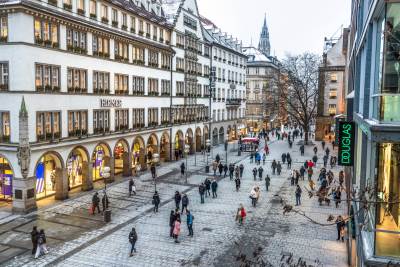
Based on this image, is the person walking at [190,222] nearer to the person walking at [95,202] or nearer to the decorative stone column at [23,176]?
the person walking at [95,202]

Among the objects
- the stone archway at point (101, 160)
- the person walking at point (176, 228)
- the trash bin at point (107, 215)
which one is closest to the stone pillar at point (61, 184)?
the stone archway at point (101, 160)

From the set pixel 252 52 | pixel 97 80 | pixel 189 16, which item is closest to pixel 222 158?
pixel 189 16

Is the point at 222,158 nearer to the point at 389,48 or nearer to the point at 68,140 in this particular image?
the point at 68,140

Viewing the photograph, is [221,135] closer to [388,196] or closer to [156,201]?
[156,201]

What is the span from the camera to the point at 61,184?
31.8 metres

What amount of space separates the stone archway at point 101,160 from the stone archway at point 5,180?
8.54 metres

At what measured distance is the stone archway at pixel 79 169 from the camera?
1377 inches

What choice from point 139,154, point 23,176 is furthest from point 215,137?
point 23,176

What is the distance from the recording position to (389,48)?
8.38m

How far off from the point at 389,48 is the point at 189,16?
51.5 meters

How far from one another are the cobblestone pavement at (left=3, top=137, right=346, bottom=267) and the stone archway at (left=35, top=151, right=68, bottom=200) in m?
4.77

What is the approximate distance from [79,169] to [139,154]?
10220mm

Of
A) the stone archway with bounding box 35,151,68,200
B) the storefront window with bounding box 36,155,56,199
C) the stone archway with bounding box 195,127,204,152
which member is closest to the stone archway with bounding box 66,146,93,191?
the storefront window with bounding box 36,155,56,199

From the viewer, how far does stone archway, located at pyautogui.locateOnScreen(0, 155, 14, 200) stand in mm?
30547
